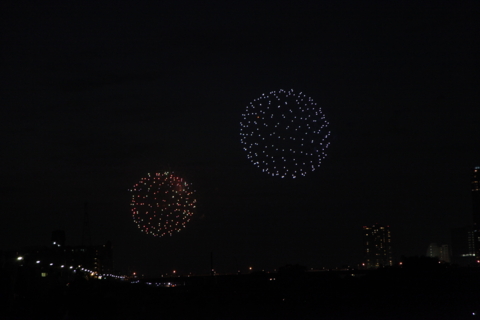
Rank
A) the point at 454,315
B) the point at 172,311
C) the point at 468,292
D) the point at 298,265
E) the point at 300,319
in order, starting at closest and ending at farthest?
the point at 300,319 < the point at 454,315 < the point at 172,311 < the point at 468,292 < the point at 298,265

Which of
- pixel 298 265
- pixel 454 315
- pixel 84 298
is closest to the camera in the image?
pixel 454 315

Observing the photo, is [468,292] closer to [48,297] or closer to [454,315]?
[454,315]

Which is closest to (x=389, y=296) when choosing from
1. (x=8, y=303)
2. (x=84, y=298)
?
(x=84, y=298)

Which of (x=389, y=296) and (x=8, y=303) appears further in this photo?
(x=389, y=296)

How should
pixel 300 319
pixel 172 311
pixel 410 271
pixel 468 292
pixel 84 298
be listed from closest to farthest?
pixel 300 319 → pixel 172 311 → pixel 84 298 → pixel 468 292 → pixel 410 271

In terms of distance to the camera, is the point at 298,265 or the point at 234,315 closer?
the point at 234,315

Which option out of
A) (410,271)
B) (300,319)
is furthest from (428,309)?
(410,271)

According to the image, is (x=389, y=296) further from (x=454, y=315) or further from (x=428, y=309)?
(x=454, y=315)

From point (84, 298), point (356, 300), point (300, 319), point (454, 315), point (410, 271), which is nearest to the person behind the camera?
point (300, 319)
